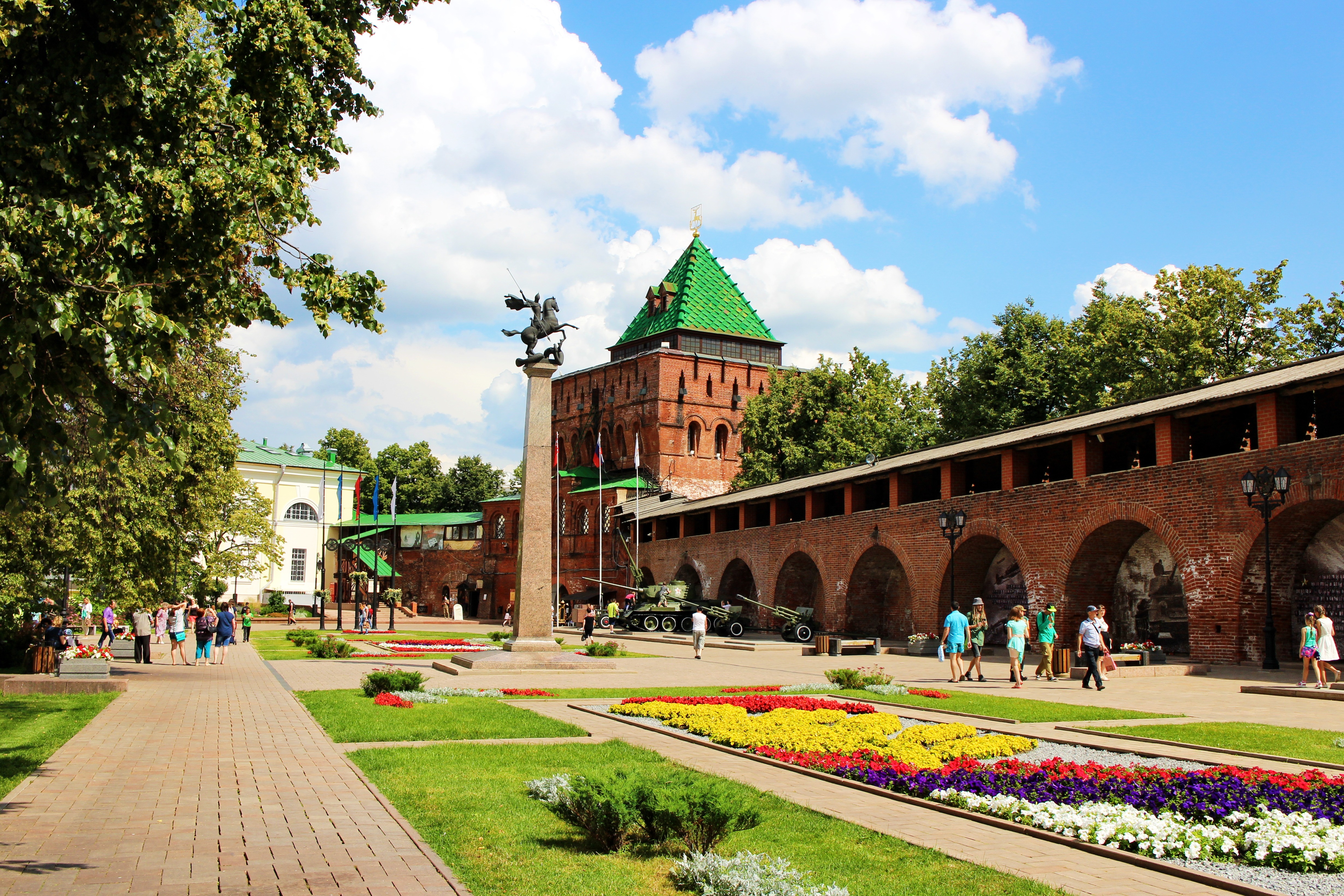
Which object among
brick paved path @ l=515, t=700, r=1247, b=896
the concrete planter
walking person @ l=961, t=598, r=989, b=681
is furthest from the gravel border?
the concrete planter

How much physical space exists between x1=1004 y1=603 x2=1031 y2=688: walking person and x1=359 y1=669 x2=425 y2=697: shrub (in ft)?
31.8

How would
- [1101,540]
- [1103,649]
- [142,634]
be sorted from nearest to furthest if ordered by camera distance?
1. [1103,649]
2. [142,634]
3. [1101,540]

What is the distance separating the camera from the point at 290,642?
121 ft

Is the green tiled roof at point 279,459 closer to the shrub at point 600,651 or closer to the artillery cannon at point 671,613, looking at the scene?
the artillery cannon at point 671,613

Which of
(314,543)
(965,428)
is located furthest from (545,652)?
(314,543)

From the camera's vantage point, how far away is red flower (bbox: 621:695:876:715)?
14031 millimetres

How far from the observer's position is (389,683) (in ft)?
51.6

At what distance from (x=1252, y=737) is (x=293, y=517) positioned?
66.6 metres

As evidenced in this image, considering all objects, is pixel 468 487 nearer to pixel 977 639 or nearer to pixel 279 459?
pixel 279 459

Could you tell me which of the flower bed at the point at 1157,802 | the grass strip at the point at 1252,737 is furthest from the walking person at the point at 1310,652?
the flower bed at the point at 1157,802

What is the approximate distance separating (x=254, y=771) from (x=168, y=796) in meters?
1.20

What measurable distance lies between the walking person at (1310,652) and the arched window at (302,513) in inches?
2496

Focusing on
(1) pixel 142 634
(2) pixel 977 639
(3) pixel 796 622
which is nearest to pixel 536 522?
(2) pixel 977 639

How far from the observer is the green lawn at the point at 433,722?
37.2ft
